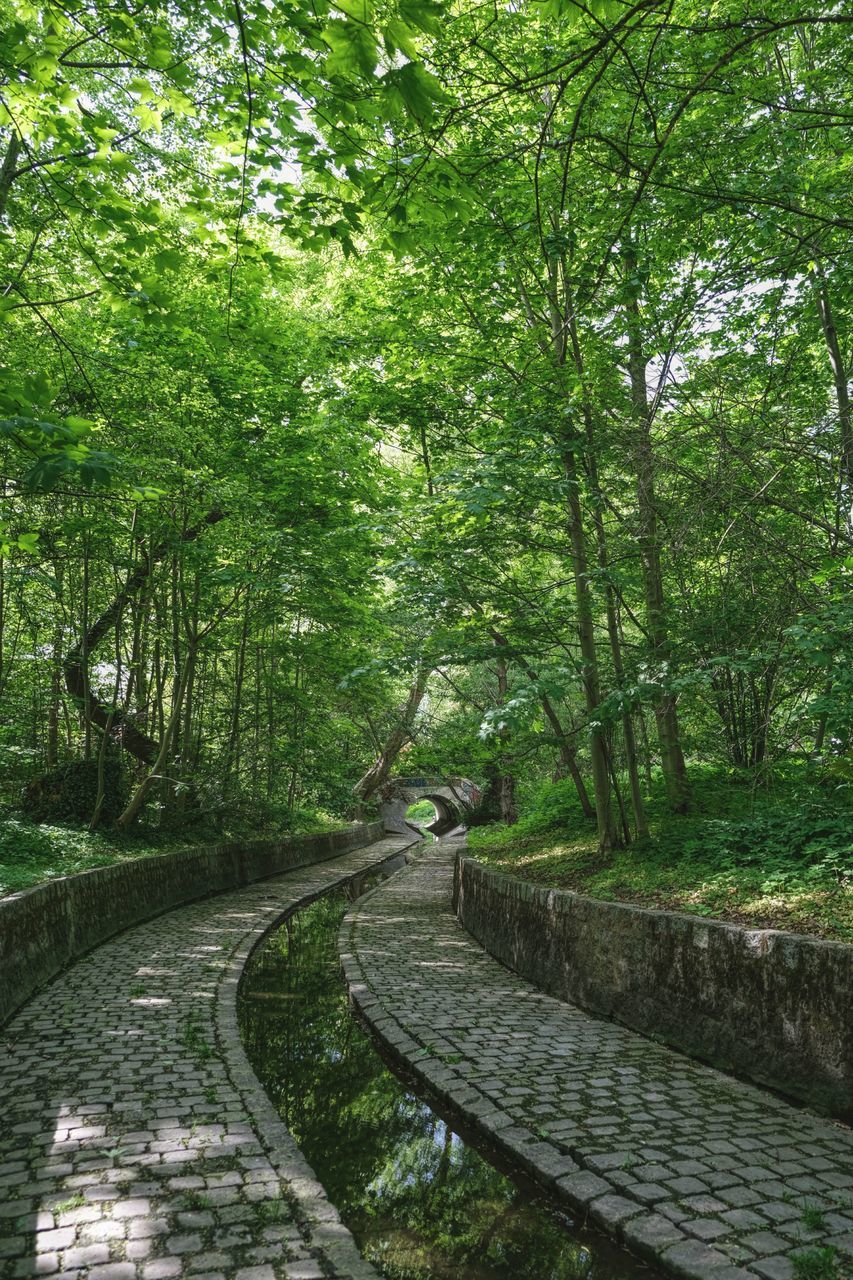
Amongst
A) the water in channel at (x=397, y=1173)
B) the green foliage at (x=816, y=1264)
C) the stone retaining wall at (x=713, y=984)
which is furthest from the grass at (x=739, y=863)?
the water in channel at (x=397, y=1173)

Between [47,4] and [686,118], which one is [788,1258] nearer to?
[47,4]

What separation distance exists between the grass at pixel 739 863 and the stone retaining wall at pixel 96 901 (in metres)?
5.21

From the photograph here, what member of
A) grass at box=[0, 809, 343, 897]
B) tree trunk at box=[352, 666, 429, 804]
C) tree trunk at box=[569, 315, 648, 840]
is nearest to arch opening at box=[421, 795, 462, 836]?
tree trunk at box=[352, 666, 429, 804]

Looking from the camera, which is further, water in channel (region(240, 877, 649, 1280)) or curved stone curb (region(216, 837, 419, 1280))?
water in channel (region(240, 877, 649, 1280))

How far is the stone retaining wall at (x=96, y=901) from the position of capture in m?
6.91

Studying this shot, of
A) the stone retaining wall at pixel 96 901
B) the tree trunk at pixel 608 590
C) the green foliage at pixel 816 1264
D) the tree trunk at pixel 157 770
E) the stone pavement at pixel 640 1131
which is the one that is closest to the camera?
the green foliage at pixel 816 1264

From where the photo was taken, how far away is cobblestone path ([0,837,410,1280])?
3.11 meters

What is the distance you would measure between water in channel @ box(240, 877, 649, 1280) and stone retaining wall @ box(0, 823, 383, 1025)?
2.03m

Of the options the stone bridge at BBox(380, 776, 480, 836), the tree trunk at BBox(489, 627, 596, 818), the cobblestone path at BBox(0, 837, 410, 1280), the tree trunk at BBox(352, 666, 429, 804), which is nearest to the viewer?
the cobblestone path at BBox(0, 837, 410, 1280)

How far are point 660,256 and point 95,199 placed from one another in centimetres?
540

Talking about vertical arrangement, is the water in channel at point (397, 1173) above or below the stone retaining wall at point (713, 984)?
below

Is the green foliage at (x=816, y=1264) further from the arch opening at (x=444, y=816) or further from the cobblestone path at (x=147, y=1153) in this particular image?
the arch opening at (x=444, y=816)

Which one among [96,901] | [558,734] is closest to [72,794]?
[96,901]

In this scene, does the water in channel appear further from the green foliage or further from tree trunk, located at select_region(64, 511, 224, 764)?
tree trunk, located at select_region(64, 511, 224, 764)
